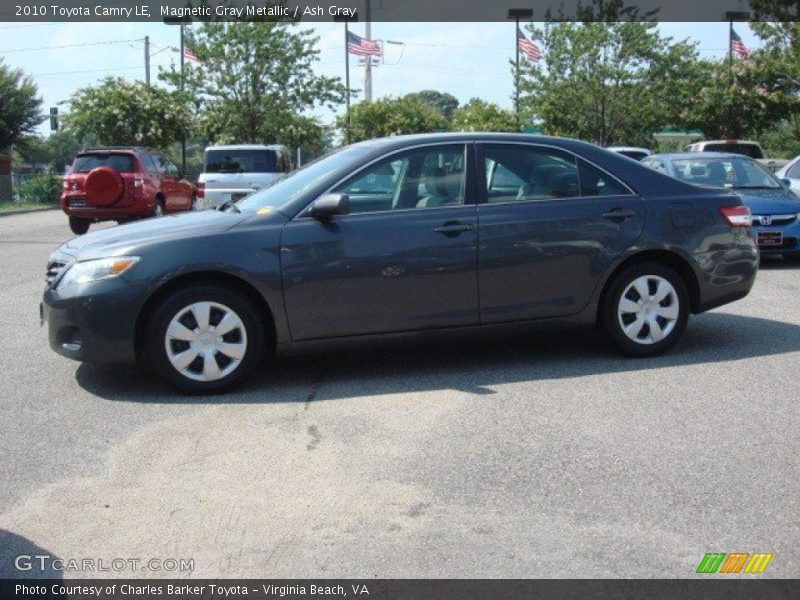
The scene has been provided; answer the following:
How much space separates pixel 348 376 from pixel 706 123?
108 ft

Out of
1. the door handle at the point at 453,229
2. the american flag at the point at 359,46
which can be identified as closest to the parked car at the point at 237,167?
the door handle at the point at 453,229

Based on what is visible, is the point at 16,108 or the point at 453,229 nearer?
the point at 453,229

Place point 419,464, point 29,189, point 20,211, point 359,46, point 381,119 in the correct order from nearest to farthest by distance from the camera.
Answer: point 419,464
point 20,211
point 29,189
point 359,46
point 381,119

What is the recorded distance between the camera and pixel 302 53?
33.6 m

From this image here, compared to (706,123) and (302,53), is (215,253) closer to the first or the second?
(302,53)

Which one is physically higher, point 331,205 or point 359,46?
point 359,46

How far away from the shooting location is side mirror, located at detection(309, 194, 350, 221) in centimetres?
594

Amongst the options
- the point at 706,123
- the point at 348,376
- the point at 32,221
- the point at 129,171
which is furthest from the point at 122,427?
the point at 706,123

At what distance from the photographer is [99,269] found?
5836 millimetres

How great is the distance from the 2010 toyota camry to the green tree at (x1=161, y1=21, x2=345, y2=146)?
2729cm

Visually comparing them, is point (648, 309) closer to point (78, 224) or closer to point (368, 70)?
point (78, 224)

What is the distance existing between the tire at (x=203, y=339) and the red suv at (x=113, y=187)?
1363 centimetres

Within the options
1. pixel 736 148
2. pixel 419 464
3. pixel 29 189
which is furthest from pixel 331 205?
pixel 29 189

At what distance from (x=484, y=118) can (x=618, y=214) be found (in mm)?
34305
